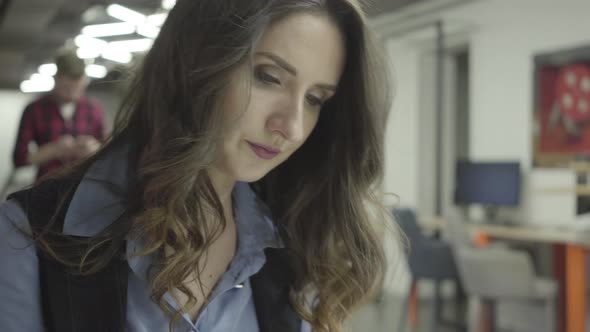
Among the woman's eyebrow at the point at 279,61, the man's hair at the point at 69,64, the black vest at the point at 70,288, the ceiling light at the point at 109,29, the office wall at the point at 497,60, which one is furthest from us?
the ceiling light at the point at 109,29

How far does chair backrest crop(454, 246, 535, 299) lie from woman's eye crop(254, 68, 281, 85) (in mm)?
2837

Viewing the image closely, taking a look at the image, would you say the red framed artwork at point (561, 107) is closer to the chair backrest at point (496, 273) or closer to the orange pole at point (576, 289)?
the orange pole at point (576, 289)

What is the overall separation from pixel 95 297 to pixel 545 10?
15.4 ft

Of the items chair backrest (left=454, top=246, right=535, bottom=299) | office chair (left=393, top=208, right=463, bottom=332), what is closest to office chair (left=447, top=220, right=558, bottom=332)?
chair backrest (left=454, top=246, right=535, bottom=299)

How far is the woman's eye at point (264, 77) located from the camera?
1.08 m

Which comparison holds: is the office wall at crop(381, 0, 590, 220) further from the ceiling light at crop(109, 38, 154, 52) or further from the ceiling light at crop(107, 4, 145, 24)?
the ceiling light at crop(109, 38, 154, 52)

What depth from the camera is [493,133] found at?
5305 millimetres

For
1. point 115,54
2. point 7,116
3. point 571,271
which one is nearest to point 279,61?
point 571,271

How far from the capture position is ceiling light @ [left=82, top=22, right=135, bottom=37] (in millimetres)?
7152

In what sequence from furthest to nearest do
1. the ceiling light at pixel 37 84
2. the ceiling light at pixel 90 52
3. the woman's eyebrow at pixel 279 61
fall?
1. the ceiling light at pixel 37 84
2. the ceiling light at pixel 90 52
3. the woman's eyebrow at pixel 279 61

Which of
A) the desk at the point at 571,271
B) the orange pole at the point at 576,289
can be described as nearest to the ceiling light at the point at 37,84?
the desk at the point at 571,271

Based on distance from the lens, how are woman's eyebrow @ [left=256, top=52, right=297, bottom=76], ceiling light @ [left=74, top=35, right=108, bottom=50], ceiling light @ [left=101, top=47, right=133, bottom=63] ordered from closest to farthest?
woman's eyebrow @ [left=256, top=52, right=297, bottom=76] → ceiling light @ [left=74, top=35, right=108, bottom=50] → ceiling light @ [left=101, top=47, right=133, bottom=63]

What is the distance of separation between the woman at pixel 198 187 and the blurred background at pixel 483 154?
1.74 metres

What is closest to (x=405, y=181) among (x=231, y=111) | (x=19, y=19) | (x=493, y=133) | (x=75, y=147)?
(x=493, y=133)
